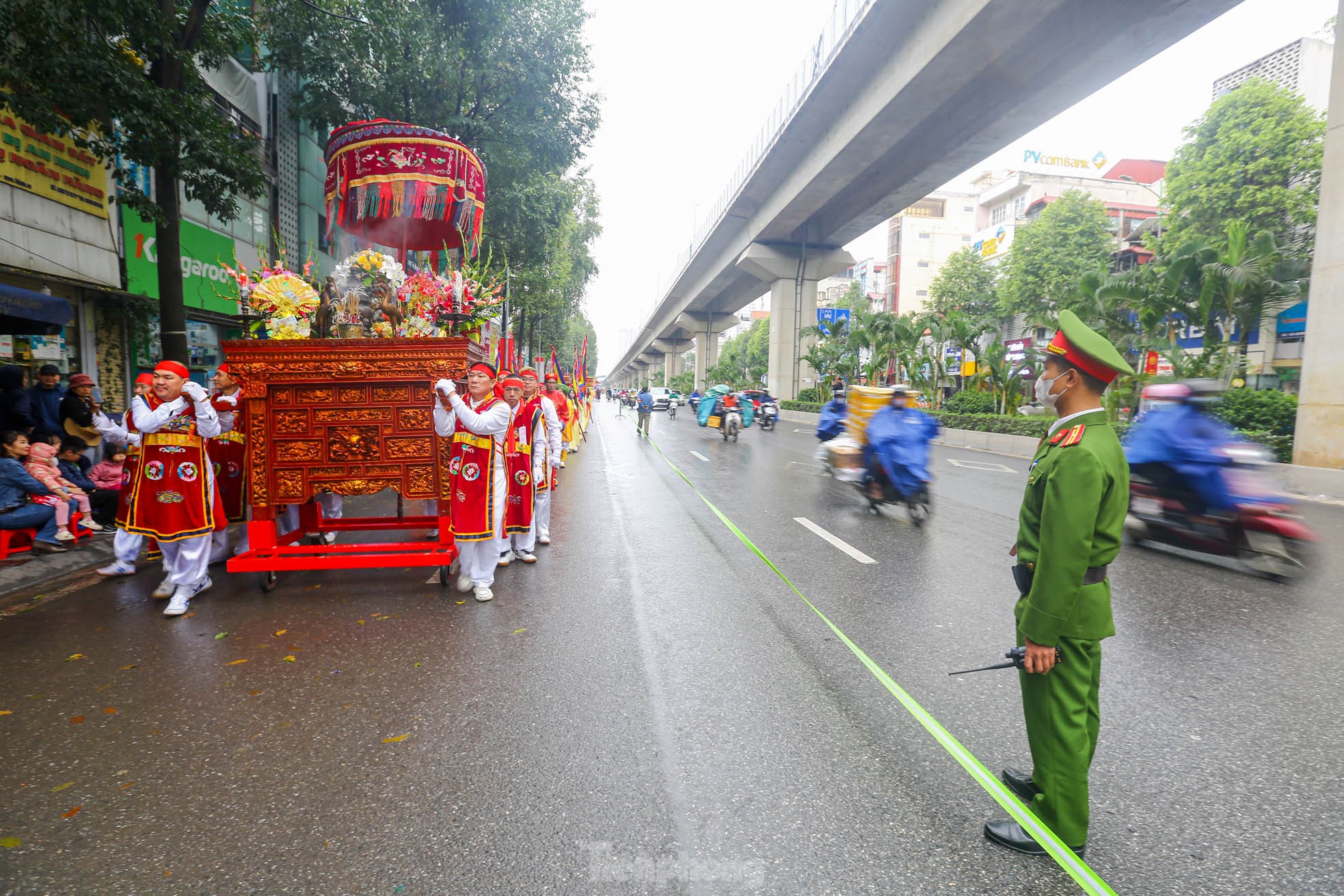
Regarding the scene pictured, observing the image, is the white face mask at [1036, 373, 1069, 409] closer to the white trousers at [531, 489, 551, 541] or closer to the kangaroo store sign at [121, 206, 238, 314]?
the white trousers at [531, 489, 551, 541]

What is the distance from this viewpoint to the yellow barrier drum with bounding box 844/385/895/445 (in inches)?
394

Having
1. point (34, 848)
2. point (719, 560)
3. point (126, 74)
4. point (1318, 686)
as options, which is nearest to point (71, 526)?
point (126, 74)

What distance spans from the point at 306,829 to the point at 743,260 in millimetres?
35374

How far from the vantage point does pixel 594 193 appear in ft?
108

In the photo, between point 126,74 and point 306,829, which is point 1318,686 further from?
point 126,74

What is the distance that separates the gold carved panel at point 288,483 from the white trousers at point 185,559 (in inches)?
24.2

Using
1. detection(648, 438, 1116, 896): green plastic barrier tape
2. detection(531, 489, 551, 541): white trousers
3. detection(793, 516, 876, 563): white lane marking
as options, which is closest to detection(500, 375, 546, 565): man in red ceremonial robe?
detection(531, 489, 551, 541): white trousers

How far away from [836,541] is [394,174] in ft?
19.3

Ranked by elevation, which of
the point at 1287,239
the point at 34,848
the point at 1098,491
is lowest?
the point at 34,848

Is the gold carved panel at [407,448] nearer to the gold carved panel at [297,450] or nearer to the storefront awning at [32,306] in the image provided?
the gold carved panel at [297,450]

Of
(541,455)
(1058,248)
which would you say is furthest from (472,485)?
(1058,248)

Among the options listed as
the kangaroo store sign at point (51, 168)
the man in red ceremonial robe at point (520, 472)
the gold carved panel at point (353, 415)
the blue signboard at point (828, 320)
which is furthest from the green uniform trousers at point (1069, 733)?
the blue signboard at point (828, 320)

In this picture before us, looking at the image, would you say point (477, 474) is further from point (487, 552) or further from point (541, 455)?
point (541, 455)

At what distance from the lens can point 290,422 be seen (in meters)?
5.19
